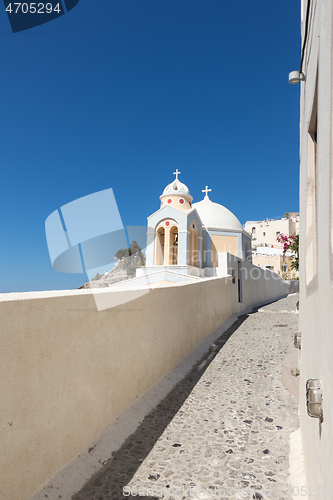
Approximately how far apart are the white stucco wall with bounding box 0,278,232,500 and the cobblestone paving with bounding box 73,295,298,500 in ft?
1.17

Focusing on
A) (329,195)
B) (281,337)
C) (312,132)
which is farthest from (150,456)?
(281,337)

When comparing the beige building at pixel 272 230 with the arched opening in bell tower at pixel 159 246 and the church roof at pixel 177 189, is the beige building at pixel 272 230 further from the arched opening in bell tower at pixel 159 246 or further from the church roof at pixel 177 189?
the arched opening in bell tower at pixel 159 246

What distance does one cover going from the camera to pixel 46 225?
3.15m

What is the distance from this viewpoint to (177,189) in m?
19.9

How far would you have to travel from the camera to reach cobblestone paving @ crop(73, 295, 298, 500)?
92.8 inches

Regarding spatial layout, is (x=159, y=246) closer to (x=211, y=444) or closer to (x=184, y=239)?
(x=184, y=239)

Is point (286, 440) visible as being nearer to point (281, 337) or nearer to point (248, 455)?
point (248, 455)

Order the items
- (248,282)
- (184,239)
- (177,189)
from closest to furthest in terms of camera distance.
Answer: (248,282) < (184,239) < (177,189)

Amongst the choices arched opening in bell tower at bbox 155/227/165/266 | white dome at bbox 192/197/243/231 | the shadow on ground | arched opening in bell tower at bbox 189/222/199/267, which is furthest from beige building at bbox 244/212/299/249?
the shadow on ground

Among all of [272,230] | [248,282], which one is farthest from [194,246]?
[272,230]

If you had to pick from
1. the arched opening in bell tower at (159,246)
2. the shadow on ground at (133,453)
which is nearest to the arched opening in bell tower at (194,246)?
the arched opening in bell tower at (159,246)

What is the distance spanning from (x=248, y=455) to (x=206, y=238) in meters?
17.3

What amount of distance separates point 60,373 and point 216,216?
64.6 ft

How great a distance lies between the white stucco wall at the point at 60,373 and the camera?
1.84 m
